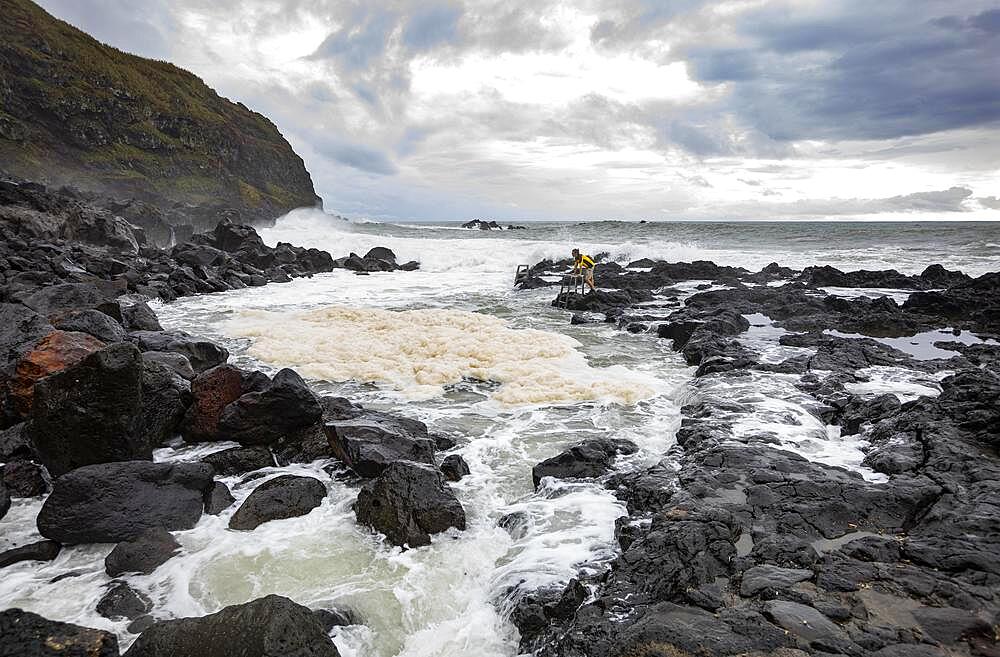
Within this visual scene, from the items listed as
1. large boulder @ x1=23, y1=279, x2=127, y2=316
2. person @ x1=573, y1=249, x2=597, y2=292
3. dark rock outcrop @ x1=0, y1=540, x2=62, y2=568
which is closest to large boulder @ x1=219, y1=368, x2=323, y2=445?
dark rock outcrop @ x1=0, y1=540, x2=62, y2=568

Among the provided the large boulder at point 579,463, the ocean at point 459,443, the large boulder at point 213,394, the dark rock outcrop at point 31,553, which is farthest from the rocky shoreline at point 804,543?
the large boulder at point 213,394

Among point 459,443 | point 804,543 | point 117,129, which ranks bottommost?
point 459,443

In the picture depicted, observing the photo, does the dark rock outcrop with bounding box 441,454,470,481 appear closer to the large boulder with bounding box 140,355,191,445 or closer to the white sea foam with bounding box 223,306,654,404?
the white sea foam with bounding box 223,306,654,404

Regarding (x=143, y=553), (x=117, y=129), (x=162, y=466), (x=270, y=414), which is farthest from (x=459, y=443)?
(x=117, y=129)

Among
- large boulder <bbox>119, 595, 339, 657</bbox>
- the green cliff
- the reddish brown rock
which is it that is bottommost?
large boulder <bbox>119, 595, 339, 657</bbox>

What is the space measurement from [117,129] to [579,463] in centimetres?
7569

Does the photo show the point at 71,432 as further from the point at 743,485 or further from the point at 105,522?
the point at 743,485

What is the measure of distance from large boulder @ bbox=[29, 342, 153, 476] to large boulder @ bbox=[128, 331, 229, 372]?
4837 mm

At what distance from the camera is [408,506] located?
18.6ft

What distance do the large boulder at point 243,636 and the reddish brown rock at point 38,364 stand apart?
16.5 feet

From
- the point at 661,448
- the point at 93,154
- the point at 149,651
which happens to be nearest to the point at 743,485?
the point at 661,448

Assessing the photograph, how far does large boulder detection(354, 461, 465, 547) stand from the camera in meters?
5.50

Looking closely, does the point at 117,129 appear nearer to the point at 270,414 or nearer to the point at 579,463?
the point at 270,414

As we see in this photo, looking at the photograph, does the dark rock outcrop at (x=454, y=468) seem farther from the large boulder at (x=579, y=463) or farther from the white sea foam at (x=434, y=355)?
the white sea foam at (x=434, y=355)
